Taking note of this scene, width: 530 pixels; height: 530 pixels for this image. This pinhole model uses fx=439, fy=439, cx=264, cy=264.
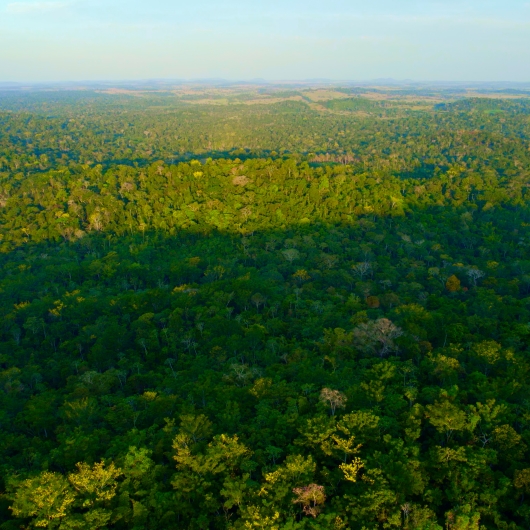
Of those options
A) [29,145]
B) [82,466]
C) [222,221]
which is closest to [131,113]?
[29,145]

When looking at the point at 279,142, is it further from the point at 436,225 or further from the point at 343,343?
the point at 343,343

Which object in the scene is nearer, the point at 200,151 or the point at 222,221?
the point at 222,221

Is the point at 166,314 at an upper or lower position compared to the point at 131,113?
lower

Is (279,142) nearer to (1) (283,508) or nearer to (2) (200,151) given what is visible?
(2) (200,151)

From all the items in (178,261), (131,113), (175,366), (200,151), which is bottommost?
(175,366)

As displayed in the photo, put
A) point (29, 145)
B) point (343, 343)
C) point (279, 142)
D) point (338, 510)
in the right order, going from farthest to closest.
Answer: point (279, 142), point (29, 145), point (343, 343), point (338, 510)

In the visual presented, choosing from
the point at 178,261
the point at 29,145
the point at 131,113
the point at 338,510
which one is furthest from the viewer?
the point at 131,113

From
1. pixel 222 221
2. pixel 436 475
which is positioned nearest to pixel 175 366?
pixel 436 475
